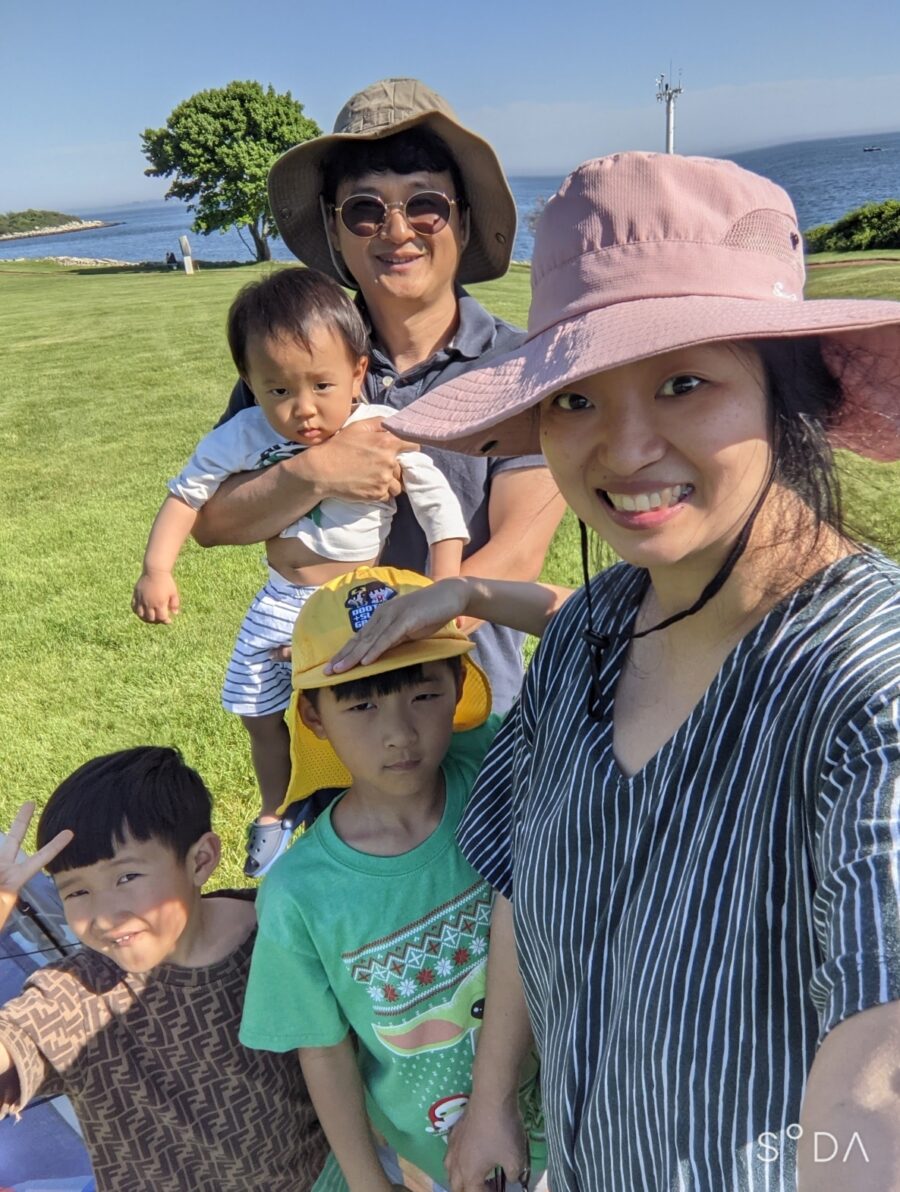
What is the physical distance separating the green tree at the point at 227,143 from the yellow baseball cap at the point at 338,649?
51327 millimetres

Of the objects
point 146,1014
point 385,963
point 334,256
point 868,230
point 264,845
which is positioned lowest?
point 264,845

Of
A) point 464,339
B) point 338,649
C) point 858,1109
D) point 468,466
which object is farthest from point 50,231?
point 858,1109

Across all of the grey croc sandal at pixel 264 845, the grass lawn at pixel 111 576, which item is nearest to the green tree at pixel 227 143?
the grass lawn at pixel 111 576

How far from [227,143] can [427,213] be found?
179ft

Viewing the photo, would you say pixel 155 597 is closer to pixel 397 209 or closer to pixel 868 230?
pixel 397 209

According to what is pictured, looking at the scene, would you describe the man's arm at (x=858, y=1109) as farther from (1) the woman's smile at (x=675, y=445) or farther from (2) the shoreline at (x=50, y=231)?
(2) the shoreline at (x=50, y=231)

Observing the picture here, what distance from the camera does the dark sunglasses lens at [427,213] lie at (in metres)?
2.07

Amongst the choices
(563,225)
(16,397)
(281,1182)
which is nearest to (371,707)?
(563,225)

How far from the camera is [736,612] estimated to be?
1087 millimetres

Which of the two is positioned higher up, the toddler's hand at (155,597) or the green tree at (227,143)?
the green tree at (227,143)

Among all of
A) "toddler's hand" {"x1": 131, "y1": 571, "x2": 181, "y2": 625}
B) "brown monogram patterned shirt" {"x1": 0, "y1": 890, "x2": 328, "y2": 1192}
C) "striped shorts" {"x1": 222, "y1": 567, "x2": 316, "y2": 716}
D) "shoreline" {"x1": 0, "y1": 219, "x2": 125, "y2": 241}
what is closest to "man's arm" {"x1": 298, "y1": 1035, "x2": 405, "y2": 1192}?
"brown monogram patterned shirt" {"x1": 0, "y1": 890, "x2": 328, "y2": 1192}

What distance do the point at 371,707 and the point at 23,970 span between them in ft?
5.82

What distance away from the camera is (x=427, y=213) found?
6.86 feet

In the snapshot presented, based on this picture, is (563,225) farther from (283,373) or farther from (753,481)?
(283,373)
